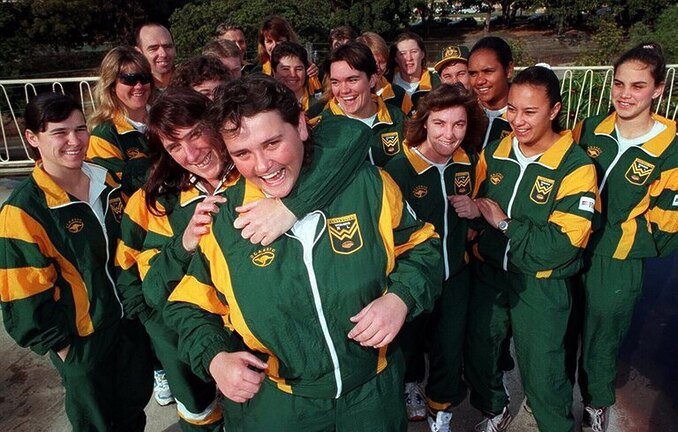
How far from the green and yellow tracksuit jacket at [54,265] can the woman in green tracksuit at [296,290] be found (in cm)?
87

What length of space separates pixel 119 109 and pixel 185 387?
73.2 inches

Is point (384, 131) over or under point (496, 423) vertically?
over

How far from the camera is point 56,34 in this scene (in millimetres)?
25500

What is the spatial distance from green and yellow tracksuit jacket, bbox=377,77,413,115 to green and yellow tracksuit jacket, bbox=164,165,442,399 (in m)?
2.67

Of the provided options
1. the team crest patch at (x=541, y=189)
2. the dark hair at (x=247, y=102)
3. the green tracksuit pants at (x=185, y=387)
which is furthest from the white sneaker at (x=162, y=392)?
the team crest patch at (x=541, y=189)

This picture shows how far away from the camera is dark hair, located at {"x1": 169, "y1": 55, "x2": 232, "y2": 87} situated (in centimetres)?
→ 298

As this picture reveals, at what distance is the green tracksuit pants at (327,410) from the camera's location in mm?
1942

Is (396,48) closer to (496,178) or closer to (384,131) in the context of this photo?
(384,131)

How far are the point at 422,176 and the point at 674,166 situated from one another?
1.33 metres

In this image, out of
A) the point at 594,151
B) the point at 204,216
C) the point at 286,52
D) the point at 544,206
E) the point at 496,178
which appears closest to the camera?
the point at 204,216

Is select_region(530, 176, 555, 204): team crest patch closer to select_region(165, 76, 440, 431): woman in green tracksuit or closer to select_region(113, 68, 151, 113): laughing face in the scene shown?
select_region(165, 76, 440, 431): woman in green tracksuit

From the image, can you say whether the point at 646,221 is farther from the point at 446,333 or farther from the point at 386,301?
the point at 386,301

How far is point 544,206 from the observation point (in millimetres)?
2736

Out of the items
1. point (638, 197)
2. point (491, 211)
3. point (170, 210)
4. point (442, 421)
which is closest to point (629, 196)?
point (638, 197)
